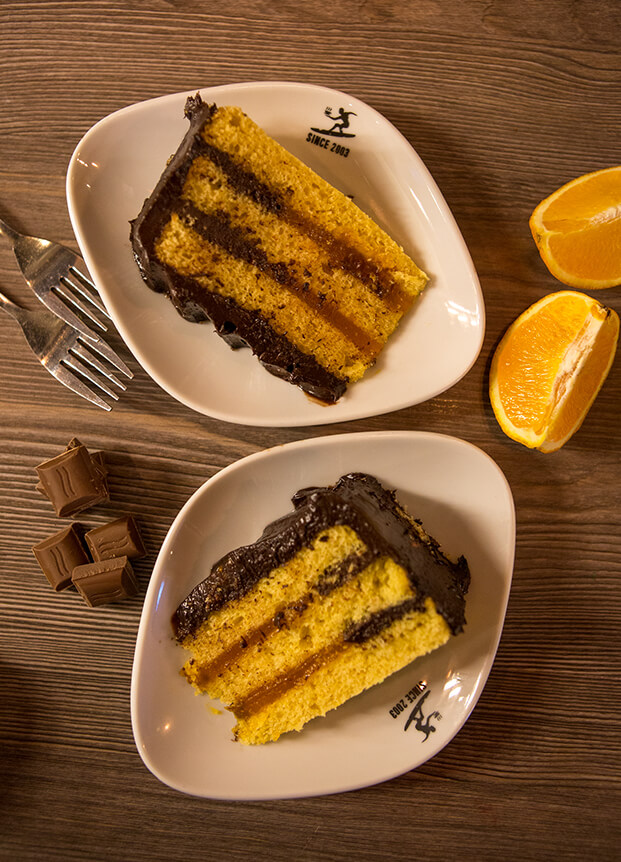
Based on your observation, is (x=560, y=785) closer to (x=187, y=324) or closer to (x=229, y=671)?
(x=229, y=671)

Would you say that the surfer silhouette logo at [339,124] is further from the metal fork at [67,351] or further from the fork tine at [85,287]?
the metal fork at [67,351]

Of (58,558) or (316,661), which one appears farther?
(58,558)

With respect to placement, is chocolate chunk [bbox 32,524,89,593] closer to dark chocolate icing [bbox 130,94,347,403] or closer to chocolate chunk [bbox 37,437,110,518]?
chocolate chunk [bbox 37,437,110,518]

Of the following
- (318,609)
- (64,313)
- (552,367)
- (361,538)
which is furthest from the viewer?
(64,313)

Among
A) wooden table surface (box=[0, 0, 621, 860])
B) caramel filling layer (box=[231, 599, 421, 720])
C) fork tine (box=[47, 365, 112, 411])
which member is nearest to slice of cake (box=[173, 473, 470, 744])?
caramel filling layer (box=[231, 599, 421, 720])

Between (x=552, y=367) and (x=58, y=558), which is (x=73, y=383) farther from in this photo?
(x=552, y=367)

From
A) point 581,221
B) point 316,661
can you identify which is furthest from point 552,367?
point 316,661

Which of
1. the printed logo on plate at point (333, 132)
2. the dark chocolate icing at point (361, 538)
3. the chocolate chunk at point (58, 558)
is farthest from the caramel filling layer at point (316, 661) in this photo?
the printed logo on plate at point (333, 132)

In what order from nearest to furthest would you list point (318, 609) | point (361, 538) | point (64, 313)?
1. point (361, 538)
2. point (318, 609)
3. point (64, 313)
